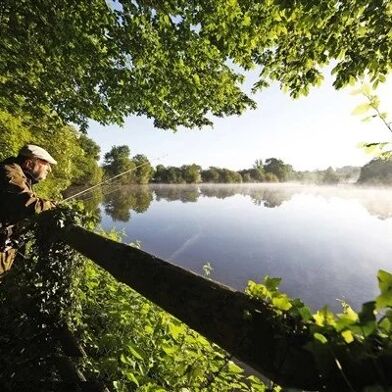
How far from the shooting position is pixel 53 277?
4.40 m

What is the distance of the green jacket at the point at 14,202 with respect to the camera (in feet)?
15.5

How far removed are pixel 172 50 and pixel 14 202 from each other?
4501 mm

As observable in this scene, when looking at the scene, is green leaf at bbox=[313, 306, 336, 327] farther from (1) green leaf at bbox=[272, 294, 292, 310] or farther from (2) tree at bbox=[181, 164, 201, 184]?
(2) tree at bbox=[181, 164, 201, 184]

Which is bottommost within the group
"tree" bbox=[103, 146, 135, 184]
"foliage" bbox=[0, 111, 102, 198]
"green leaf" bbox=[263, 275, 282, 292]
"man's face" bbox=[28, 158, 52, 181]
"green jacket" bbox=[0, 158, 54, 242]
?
"green leaf" bbox=[263, 275, 282, 292]

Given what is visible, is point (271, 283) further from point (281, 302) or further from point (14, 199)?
point (14, 199)

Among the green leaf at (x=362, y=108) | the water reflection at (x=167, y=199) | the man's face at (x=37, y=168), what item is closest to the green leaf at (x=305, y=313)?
the green leaf at (x=362, y=108)

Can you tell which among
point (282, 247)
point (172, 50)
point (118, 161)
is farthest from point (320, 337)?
point (118, 161)

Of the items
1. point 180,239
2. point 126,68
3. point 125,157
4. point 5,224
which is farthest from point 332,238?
point 125,157

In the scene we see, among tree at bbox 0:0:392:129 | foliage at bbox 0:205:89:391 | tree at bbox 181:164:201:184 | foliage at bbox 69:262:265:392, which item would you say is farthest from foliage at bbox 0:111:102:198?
tree at bbox 181:164:201:184

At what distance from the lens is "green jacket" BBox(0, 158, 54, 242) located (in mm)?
4727

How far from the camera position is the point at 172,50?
7.41 meters

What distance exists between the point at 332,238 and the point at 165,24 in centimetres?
3797

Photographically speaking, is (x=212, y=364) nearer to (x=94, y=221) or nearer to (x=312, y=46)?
(x=94, y=221)

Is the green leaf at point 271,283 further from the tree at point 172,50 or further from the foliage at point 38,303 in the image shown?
the tree at point 172,50
